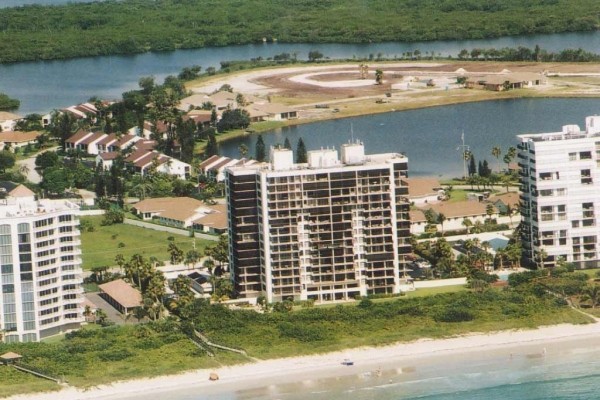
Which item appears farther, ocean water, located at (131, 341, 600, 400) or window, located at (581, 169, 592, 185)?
window, located at (581, 169, 592, 185)

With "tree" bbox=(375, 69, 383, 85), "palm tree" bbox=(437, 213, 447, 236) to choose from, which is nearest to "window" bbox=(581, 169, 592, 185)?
"palm tree" bbox=(437, 213, 447, 236)

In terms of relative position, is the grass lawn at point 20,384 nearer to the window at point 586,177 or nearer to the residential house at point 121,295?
the residential house at point 121,295

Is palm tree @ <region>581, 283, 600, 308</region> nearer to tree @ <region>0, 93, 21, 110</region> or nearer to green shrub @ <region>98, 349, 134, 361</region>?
green shrub @ <region>98, 349, 134, 361</region>

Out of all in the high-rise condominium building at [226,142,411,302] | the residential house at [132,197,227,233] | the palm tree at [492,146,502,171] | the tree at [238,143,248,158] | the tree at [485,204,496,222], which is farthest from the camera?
the tree at [238,143,248,158]

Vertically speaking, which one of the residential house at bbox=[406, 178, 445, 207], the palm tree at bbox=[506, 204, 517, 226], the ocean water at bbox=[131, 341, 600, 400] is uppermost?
the residential house at bbox=[406, 178, 445, 207]

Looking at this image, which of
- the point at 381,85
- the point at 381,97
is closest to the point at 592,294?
the point at 381,97

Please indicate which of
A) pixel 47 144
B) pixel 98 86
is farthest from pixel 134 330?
pixel 98 86

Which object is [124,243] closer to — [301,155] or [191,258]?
[191,258]
